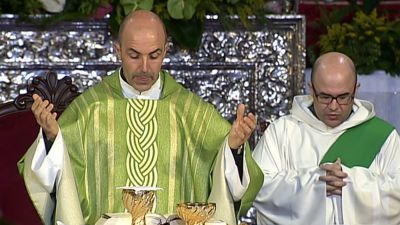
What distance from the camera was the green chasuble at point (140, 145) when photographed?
5133mm

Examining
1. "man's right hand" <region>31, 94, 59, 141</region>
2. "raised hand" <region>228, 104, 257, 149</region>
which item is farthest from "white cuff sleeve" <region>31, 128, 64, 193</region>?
"raised hand" <region>228, 104, 257, 149</region>

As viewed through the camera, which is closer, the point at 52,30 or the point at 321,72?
the point at 321,72

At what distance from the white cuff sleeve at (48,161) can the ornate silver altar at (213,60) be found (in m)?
2.04

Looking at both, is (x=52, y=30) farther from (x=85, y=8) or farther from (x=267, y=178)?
(x=267, y=178)

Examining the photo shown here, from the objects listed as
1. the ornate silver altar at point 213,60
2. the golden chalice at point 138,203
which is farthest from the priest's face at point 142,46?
the ornate silver altar at point 213,60

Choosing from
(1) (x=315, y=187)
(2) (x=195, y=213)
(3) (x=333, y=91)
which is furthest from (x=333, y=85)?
(2) (x=195, y=213)

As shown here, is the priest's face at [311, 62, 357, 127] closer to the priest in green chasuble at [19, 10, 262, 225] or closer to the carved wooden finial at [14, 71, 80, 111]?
the priest in green chasuble at [19, 10, 262, 225]

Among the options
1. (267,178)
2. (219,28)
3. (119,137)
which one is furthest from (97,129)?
(219,28)

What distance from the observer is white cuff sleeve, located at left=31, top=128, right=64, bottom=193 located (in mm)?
4750

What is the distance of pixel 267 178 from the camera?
5.80 m

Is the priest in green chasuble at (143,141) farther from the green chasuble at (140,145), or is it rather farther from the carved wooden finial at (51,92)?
the carved wooden finial at (51,92)

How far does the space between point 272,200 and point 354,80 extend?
674 millimetres

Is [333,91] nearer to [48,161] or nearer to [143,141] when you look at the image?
[143,141]

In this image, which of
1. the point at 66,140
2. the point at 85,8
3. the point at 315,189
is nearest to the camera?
the point at 66,140
